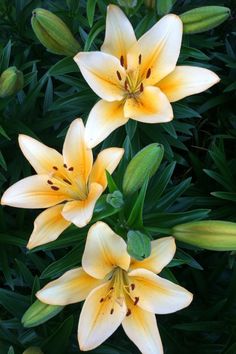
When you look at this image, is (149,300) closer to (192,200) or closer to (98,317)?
(98,317)

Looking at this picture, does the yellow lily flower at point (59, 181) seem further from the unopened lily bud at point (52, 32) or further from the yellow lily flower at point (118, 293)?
the unopened lily bud at point (52, 32)

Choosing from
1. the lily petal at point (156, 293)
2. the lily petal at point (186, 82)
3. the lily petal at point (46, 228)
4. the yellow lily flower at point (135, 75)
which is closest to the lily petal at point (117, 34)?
the yellow lily flower at point (135, 75)

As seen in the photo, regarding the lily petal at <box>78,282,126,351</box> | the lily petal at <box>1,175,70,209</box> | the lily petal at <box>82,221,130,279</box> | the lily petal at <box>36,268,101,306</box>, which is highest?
the lily petal at <box>1,175,70,209</box>

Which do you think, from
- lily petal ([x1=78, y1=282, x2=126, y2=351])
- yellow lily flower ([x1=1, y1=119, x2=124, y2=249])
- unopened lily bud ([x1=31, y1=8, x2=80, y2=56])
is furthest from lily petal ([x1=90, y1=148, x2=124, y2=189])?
unopened lily bud ([x1=31, y1=8, x2=80, y2=56])

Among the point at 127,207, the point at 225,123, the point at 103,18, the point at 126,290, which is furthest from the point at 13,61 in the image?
the point at 126,290

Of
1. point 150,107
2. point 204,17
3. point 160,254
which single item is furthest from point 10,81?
point 160,254

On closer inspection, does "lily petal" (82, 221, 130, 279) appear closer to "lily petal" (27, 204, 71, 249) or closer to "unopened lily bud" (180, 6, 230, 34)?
"lily petal" (27, 204, 71, 249)

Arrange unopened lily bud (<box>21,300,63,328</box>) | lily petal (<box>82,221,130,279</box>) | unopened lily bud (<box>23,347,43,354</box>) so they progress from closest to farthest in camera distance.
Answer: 1. lily petal (<box>82,221,130,279</box>)
2. unopened lily bud (<box>21,300,63,328</box>)
3. unopened lily bud (<box>23,347,43,354</box>)
